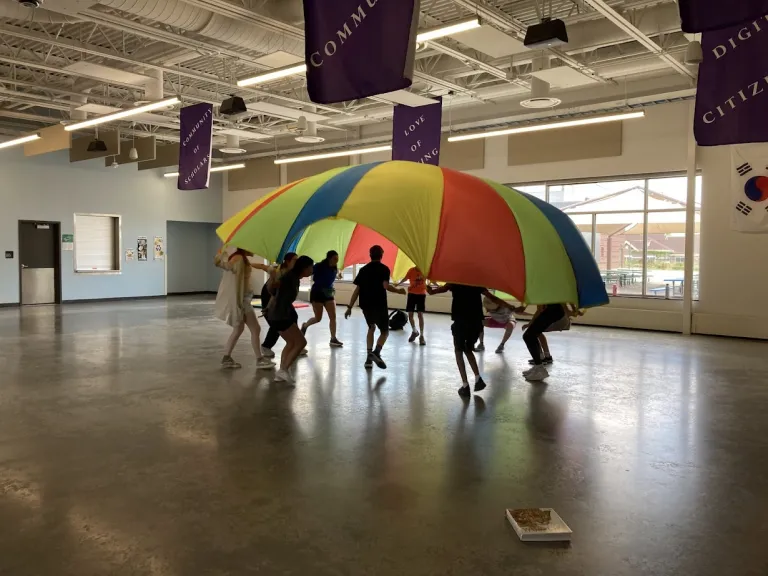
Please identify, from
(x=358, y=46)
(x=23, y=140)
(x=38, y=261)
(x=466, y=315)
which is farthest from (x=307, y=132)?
(x=358, y=46)

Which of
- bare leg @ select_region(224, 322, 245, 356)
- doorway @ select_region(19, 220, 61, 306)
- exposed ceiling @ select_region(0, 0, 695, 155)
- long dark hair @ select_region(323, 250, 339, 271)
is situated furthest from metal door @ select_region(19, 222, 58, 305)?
long dark hair @ select_region(323, 250, 339, 271)

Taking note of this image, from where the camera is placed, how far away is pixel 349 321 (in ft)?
46.3

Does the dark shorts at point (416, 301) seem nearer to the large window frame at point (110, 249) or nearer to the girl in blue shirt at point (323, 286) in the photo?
the girl in blue shirt at point (323, 286)

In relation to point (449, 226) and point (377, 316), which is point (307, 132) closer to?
point (377, 316)

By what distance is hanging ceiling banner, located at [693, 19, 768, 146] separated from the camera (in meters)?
5.44

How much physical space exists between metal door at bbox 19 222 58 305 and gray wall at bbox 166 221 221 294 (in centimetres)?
425

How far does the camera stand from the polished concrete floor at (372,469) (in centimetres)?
323

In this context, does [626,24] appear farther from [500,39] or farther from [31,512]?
[31,512]

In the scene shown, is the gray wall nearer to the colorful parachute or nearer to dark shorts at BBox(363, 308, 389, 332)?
dark shorts at BBox(363, 308, 389, 332)

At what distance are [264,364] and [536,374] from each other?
340 cm

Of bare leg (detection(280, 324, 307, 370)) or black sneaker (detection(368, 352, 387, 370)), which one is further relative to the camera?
black sneaker (detection(368, 352, 387, 370))

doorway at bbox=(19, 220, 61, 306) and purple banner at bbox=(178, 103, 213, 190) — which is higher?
purple banner at bbox=(178, 103, 213, 190)

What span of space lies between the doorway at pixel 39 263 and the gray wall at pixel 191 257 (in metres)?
4.20

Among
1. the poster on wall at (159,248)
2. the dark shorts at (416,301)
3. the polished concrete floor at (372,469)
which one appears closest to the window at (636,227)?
the dark shorts at (416,301)
